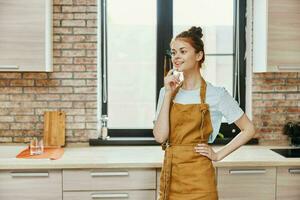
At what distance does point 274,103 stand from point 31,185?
2.00 meters

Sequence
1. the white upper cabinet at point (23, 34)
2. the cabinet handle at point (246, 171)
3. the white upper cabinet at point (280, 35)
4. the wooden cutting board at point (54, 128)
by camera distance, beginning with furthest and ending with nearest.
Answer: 1. the wooden cutting board at point (54, 128)
2. the white upper cabinet at point (280, 35)
3. the white upper cabinet at point (23, 34)
4. the cabinet handle at point (246, 171)

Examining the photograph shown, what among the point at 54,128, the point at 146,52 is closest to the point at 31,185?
the point at 54,128

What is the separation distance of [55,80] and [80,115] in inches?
13.4

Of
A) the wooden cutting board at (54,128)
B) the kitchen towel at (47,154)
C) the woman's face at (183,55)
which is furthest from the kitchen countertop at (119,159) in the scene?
the woman's face at (183,55)

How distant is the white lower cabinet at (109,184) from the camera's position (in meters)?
2.82

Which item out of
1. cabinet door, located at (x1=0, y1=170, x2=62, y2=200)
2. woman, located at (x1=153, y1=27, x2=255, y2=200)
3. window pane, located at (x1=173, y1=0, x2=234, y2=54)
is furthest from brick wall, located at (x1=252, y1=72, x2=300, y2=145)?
cabinet door, located at (x1=0, y1=170, x2=62, y2=200)

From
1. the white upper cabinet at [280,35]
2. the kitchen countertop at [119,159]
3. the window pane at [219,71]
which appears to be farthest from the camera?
→ the window pane at [219,71]

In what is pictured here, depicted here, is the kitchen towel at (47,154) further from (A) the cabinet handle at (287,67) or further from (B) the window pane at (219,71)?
(A) the cabinet handle at (287,67)

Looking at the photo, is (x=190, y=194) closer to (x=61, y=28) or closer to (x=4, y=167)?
(x=4, y=167)

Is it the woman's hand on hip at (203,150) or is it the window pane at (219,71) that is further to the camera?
the window pane at (219,71)

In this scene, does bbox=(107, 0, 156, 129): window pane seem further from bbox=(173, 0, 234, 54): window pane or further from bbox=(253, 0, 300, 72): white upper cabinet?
bbox=(253, 0, 300, 72): white upper cabinet

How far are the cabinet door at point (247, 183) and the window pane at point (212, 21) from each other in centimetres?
116

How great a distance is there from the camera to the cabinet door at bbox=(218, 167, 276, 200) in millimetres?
2887

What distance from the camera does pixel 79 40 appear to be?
11.3 feet
